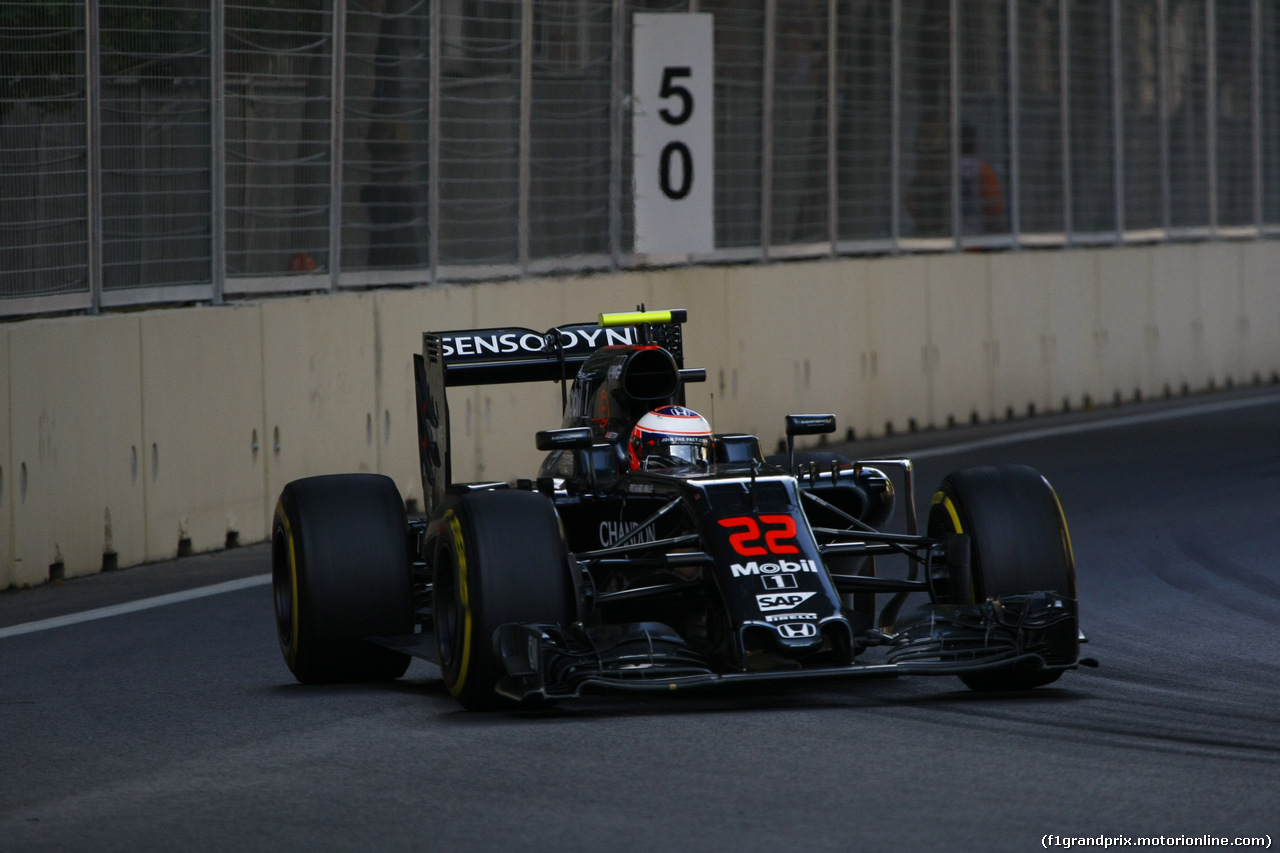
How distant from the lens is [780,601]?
698cm

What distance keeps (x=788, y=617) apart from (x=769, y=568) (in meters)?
0.23

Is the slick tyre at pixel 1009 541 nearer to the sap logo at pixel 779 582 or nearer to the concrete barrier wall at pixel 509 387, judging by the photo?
the sap logo at pixel 779 582

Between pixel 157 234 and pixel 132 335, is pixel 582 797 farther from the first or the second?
pixel 157 234

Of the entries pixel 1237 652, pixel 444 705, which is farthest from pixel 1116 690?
pixel 444 705

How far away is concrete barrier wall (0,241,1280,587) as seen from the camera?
35.9 feet

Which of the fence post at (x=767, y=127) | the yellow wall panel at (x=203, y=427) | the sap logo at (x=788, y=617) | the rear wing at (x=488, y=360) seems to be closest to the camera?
the sap logo at (x=788, y=617)

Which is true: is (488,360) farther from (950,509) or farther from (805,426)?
(950,509)

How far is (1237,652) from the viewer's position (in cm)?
839

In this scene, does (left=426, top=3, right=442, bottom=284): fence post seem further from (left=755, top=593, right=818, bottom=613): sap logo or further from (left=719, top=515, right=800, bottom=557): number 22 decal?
(left=755, top=593, right=818, bottom=613): sap logo

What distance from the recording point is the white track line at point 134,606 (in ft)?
31.0

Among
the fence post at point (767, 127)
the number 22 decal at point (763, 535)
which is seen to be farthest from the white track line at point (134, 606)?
the fence post at point (767, 127)

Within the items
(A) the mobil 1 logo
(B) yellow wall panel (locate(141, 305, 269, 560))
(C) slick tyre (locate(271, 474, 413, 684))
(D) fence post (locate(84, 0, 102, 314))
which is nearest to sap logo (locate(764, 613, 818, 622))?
(C) slick tyre (locate(271, 474, 413, 684))

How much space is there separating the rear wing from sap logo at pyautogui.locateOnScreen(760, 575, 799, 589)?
236 cm

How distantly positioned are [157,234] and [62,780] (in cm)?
617
